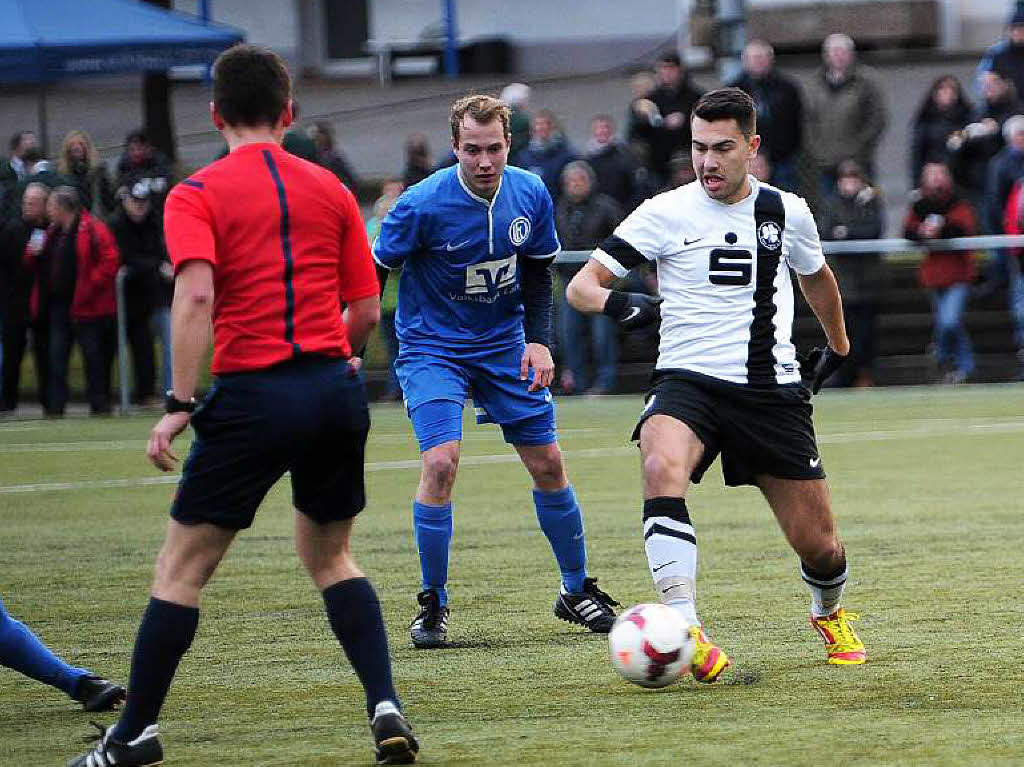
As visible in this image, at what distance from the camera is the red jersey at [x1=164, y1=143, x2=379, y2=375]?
17.4 feet

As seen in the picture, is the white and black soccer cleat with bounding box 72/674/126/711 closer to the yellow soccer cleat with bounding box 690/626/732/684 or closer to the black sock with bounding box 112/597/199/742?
the black sock with bounding box 112/597/199/742

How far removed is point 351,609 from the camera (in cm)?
553

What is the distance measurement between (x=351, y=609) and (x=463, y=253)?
267cm

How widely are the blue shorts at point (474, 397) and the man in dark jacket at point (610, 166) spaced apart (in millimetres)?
11300

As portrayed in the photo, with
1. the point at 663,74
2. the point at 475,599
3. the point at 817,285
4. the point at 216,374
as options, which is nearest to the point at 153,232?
the point at 663,74

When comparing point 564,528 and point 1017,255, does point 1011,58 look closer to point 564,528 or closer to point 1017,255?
point 1017,255

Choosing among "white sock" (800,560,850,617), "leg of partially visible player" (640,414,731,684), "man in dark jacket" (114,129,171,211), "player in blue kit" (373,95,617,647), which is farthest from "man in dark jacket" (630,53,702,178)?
"leg of partially visible player" (640,414,731,684)

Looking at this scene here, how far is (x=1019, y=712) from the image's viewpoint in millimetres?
5871

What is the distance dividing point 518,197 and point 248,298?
107 inches

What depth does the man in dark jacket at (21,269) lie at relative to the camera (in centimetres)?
1891

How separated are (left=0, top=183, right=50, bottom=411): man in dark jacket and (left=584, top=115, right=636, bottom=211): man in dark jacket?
17.1ft

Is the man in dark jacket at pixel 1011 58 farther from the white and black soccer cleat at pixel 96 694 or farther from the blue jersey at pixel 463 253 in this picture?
the white and black soccer cleat at pixel 96 694

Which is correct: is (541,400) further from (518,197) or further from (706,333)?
(706,333)

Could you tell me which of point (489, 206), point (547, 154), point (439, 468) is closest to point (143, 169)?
point (547, 154)
